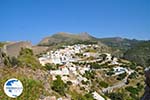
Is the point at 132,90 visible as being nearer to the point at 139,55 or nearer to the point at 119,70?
the point at 119,70

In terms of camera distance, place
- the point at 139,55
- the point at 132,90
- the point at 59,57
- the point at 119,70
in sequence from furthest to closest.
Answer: the point at 139,55, the point at 59,57, the point at 119,70, the point at 132,90

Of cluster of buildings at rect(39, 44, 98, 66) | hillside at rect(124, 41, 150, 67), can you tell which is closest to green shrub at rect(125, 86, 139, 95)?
cluster of buildings at rect(39, 44, 98, 66)

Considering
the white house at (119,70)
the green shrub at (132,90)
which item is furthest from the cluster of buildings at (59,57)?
the green shrub at (132,90)

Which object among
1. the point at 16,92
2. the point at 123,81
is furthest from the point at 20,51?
the point at 123,81

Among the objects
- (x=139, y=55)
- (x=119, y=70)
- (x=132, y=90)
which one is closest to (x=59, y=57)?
(x=119, y=70)

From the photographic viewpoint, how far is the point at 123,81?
78.2m

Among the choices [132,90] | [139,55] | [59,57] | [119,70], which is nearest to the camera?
[132,90]

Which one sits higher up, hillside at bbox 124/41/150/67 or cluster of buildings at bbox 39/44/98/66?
cluster of buildings at bbox 39/44/98/66

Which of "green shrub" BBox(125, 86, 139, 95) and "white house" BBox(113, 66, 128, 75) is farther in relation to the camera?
"white house" BBox(113, 66, 128, 75)

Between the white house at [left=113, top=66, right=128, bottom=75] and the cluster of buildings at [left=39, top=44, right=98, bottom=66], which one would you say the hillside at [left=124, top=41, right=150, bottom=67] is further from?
the cluster of buildings at [left=39, top=44, right=98, bottom=66]

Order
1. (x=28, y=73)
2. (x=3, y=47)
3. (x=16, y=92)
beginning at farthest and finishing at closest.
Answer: (x=3, y=47)
(x=28, y=73)
(x=16, y=92)

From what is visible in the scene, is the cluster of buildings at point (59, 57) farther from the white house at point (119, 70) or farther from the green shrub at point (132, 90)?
the green shrub at point (132, 90)

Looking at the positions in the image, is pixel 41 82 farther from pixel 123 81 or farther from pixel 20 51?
pixel 123 81

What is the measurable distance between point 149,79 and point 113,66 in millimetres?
84572
